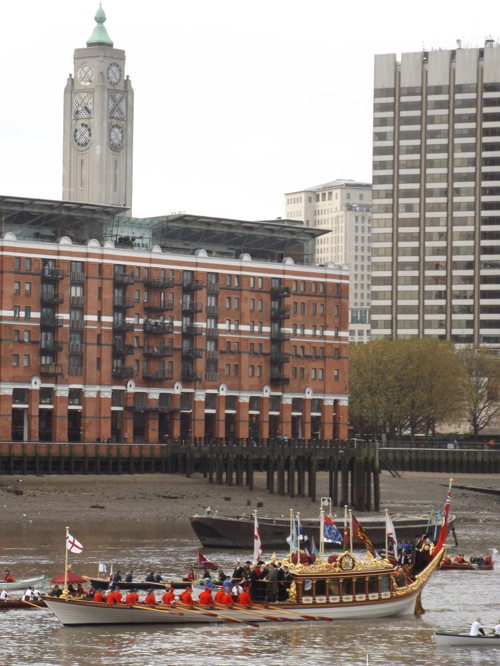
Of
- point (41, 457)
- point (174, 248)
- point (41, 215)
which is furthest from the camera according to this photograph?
point (174, 248)

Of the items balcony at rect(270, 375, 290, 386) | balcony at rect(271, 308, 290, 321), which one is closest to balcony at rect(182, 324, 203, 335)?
balcony at rect(271, 308, 290, 321)

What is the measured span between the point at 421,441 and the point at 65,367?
137 ft

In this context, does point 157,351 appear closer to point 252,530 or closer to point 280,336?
point 280,336

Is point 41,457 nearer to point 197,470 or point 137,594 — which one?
point 197,470

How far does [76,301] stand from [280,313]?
80.0 feet

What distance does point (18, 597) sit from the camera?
247ft

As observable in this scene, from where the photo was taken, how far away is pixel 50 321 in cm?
15238

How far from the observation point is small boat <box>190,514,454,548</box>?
97875 mm

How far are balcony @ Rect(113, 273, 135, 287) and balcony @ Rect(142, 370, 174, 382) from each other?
366 inches

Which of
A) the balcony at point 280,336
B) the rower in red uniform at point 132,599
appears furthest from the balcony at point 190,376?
the rower in red uniform at point 132,599

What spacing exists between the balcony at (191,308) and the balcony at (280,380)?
12256 millimetres

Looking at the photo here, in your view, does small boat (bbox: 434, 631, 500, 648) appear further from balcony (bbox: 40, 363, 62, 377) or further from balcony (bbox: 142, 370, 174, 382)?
balcony (bbox: 142, 370, 174, 382)

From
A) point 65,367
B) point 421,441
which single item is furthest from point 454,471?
point 65,367

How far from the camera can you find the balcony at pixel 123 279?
156 m
